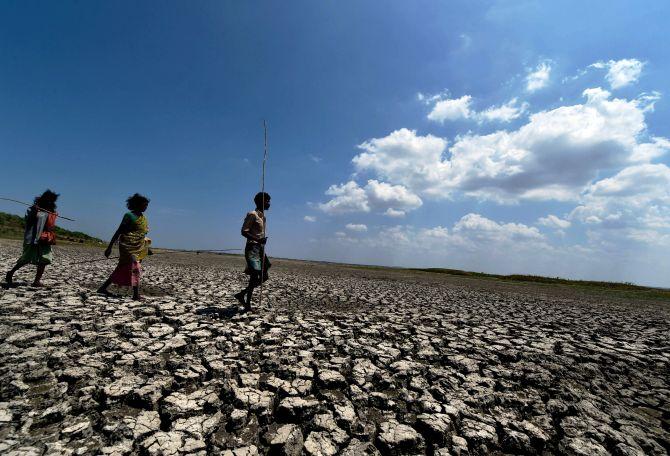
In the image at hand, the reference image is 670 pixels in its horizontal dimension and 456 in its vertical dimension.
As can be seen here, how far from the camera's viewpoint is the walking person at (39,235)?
661 cm

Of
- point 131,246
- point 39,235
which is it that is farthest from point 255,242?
point 39,235

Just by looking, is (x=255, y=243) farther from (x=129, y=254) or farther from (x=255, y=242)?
(x=129, y=254)

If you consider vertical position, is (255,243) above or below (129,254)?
above

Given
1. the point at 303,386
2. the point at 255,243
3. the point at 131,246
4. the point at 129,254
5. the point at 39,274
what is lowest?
the point at 303,386

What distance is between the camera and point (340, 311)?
285 inches

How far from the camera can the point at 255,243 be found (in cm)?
631

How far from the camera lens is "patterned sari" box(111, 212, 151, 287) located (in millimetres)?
6527

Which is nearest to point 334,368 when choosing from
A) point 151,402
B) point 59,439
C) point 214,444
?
point 214,444

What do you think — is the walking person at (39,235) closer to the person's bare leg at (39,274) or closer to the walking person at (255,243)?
the person's bare leg at (39,274)

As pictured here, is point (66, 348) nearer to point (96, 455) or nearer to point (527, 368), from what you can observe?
point (96, 455)

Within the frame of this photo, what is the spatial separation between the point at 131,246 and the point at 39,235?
6.79 ft

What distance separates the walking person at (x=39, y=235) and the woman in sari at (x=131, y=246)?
149 cm

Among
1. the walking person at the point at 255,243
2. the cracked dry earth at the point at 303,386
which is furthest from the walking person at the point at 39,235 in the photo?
the walking person at the point at 255,243

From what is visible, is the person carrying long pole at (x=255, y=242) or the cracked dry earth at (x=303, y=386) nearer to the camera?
the cracked dry earth at (x=303, y=386)
